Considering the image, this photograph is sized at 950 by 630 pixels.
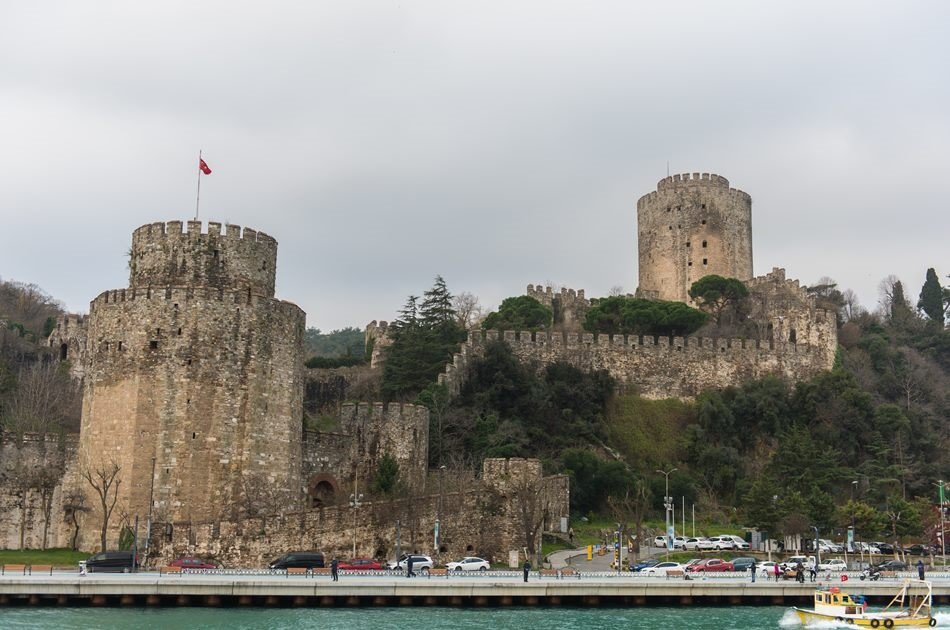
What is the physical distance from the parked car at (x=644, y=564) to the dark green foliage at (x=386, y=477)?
10343 millimetres

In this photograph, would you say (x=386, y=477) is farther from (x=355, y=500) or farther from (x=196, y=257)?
(x=196, y=257)

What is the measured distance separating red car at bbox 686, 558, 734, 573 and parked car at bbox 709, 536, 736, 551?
18.9ft

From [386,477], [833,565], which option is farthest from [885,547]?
[386,477]

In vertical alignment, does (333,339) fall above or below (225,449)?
above

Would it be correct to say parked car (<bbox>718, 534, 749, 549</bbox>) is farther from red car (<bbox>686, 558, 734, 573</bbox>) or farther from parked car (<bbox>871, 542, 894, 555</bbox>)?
parked car (<bbox>871, 542, 894, 555</bbox>)

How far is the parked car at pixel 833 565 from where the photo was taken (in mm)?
45469

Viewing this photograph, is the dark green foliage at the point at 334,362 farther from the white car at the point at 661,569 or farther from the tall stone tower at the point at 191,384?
the white car at the point at 661,569

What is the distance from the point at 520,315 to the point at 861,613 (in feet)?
133

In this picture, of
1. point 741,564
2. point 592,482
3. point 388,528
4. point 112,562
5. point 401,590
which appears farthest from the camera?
point 592,482

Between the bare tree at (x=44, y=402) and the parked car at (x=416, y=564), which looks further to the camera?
the bare tree at (x=44, y=402)

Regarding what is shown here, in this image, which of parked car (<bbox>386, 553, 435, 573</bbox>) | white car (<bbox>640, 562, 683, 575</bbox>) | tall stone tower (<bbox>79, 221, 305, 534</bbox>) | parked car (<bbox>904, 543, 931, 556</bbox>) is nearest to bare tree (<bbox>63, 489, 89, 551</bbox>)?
Result: tall stone tower (<bbox>79, 221, 305, 534</bbox>)

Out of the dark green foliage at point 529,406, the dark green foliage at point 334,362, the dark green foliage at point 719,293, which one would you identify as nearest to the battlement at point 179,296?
the dark green foliage at point 529,406

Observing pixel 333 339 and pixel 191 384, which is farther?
pixel 333 339

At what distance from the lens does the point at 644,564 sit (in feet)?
146
